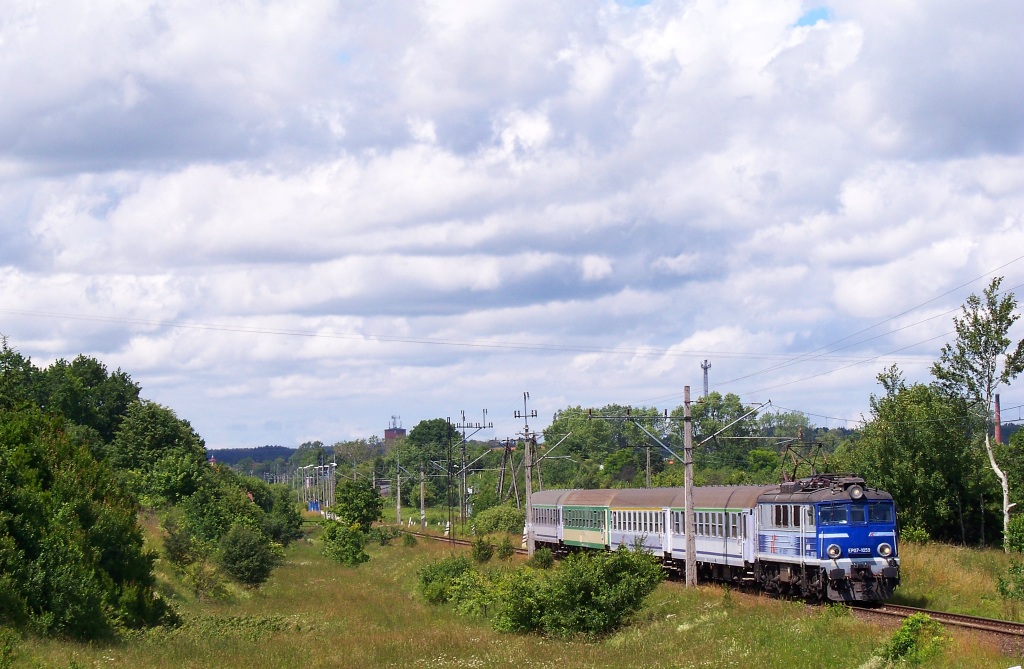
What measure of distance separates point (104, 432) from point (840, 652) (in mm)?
85221

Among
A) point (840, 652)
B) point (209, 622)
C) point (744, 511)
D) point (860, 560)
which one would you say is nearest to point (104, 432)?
point (209, 622)

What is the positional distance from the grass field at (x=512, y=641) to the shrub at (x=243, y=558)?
8.64 meters

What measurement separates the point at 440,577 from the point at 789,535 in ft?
60.1

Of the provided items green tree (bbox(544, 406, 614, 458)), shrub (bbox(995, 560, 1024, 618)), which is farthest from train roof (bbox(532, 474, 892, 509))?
green tree (bbox(544, 406, 614, 458))

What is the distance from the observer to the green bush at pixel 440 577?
46.5 meters

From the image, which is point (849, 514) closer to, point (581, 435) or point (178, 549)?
point (178, 549)

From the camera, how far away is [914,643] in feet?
73.8

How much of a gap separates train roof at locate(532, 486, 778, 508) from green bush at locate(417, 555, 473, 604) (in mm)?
8070

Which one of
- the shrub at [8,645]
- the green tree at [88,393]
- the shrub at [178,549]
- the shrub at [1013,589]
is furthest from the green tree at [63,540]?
the green tree at [88,393]

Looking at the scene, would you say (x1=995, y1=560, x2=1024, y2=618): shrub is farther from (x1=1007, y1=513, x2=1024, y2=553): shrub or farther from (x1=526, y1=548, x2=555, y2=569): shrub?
(x1=526, y1=548, x2=555, y2=569): shrub

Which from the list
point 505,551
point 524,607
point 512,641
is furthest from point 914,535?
point 512,641

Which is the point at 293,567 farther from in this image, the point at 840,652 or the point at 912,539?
the point at 840,652

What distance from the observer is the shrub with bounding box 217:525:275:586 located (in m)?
52.9

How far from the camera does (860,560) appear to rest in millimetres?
33531
